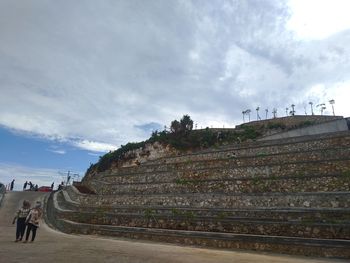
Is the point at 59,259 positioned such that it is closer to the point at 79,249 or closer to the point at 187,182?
the point at 79,249

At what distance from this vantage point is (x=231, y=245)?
394 inches

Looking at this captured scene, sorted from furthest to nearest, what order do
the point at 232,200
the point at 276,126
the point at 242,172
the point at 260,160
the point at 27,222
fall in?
1. the point at 276,126
2. the point at 260,160
3. the point at 242,172
4. the point at 232,200
5. the point at 27,222

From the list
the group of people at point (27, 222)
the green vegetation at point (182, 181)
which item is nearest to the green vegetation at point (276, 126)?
the green vegetation at point (182, 181)

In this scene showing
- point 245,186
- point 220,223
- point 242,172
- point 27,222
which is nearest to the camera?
point 27,222

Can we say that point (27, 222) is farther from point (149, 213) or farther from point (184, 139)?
point (184, 139)

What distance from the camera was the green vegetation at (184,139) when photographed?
34.2m

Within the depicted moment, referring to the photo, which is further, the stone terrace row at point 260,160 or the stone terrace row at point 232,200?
the stone terrace row at point 260,160

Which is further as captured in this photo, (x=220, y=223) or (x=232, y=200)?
(x=232, y=200)

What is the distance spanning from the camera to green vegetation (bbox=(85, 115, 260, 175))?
34.2 meters

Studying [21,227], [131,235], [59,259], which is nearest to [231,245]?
[131,235]

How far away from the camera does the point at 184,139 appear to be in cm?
3525

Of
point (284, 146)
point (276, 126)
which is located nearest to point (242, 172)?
point (284, 146)

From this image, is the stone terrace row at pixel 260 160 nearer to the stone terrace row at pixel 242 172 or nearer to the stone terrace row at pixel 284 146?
the stone terrace row at pixel 242 172

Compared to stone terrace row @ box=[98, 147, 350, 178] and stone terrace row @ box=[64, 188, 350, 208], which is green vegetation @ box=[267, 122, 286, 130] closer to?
stone terrace row @ box=[98, 147, 350, 178]
